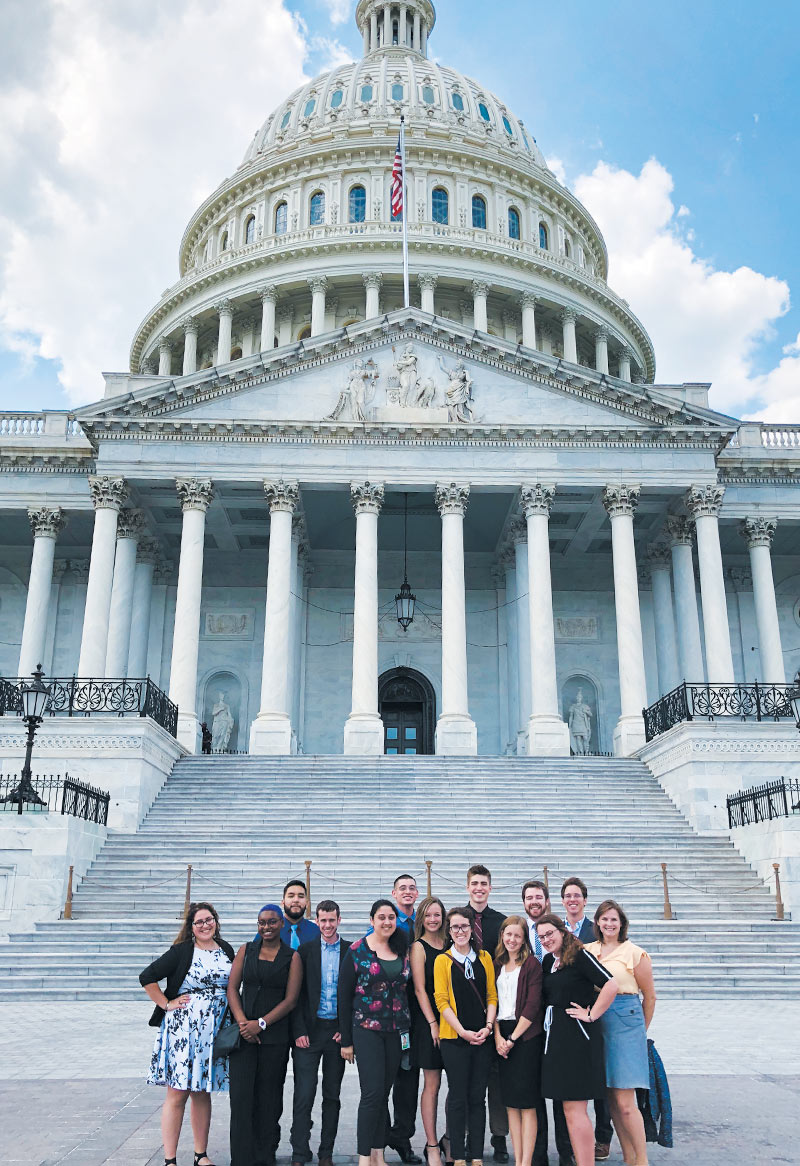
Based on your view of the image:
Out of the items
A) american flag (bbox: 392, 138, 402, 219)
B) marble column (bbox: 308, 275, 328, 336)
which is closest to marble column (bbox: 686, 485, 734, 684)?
american flag (bbox: 392, 138, 402, 219)

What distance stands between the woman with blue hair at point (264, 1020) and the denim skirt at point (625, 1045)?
223 centimetres

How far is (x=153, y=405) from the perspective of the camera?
3516 cm

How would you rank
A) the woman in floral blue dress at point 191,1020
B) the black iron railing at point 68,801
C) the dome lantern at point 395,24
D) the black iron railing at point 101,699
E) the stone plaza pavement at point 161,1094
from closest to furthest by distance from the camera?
the woman in floral blue dress at point 191,1020
the stone plaza pavement at point 161,1094
the black iron railing at point 68,801
the black iron railing at point 101,699
the dome lantern at point 395,24

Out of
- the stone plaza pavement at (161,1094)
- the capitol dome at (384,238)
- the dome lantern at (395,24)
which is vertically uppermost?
the dome lantern at (395,24)

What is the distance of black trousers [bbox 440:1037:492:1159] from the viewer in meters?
7.37

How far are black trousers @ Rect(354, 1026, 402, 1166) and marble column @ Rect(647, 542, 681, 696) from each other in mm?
32086

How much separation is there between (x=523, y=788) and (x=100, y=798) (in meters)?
10.9

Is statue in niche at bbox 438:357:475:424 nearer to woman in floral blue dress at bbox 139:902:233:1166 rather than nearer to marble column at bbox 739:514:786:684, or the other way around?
marble column at bbox 739:514:786:684

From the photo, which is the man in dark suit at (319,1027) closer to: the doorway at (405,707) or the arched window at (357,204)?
the doorway at (405,707)

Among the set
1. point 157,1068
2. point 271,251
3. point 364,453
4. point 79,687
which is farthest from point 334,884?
point 271,251

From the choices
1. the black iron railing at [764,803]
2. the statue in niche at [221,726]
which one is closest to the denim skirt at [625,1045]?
the black iron railing at [764,803]

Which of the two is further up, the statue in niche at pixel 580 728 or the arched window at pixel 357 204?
the arched window at pixel 357 204

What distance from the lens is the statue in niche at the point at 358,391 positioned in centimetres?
3566

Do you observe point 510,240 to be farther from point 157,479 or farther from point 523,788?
point 523,788
